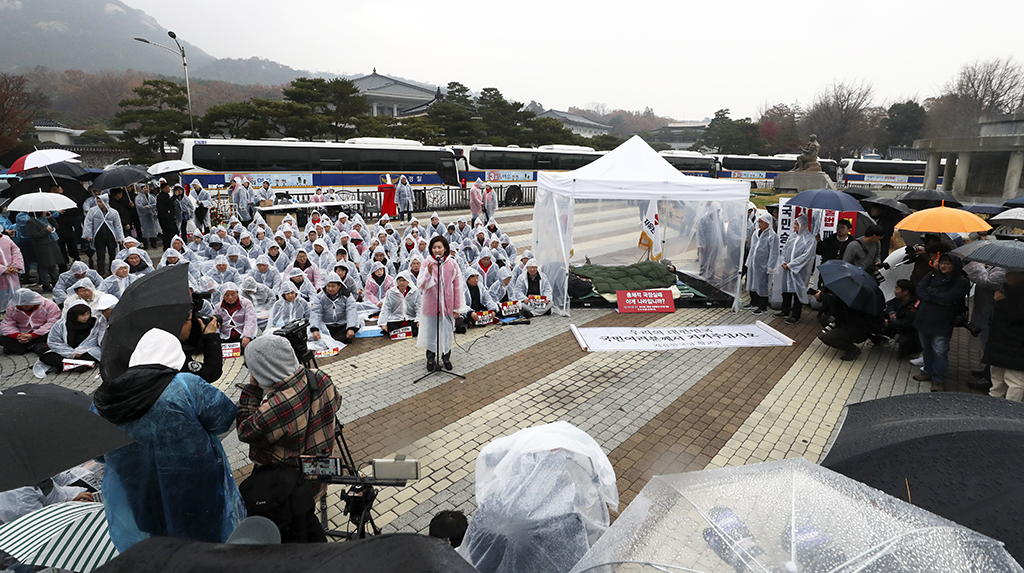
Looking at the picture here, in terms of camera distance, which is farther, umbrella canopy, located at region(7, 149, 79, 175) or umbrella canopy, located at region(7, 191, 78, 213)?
umbrella canopy, located at region(7, 149, 79, 175)

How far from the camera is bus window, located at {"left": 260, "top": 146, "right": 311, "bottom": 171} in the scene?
1994cm

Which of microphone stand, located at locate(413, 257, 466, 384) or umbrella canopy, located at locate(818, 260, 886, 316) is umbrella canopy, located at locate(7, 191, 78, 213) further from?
umbrella canopy, located at locate(818, 260, 886, 316)

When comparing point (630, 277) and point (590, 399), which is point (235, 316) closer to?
point (590, 399)

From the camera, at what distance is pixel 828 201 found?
805cm

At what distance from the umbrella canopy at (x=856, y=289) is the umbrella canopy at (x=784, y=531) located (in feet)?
18.8

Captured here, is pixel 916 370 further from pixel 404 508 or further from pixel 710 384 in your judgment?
pixel 404 508

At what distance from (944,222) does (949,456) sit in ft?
19.1

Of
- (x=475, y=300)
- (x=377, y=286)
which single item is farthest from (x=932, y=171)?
(x=377, y=286)

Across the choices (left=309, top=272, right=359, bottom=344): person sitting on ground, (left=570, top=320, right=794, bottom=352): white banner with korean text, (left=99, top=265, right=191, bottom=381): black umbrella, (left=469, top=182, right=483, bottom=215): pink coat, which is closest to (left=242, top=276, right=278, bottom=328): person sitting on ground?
(left=309, top=272, right=359, bottom=344): person sitting on ground

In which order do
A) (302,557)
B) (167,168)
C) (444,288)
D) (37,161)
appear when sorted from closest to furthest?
(302,557) → (444,288) → (37,161) → (167,168)

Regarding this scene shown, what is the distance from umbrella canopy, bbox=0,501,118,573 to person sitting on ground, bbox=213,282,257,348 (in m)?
4.69

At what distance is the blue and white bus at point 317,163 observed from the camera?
18.9m

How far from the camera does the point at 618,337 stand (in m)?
7.80

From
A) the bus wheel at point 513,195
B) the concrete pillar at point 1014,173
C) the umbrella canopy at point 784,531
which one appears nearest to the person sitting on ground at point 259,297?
the umbrella canopy at point 784,531
